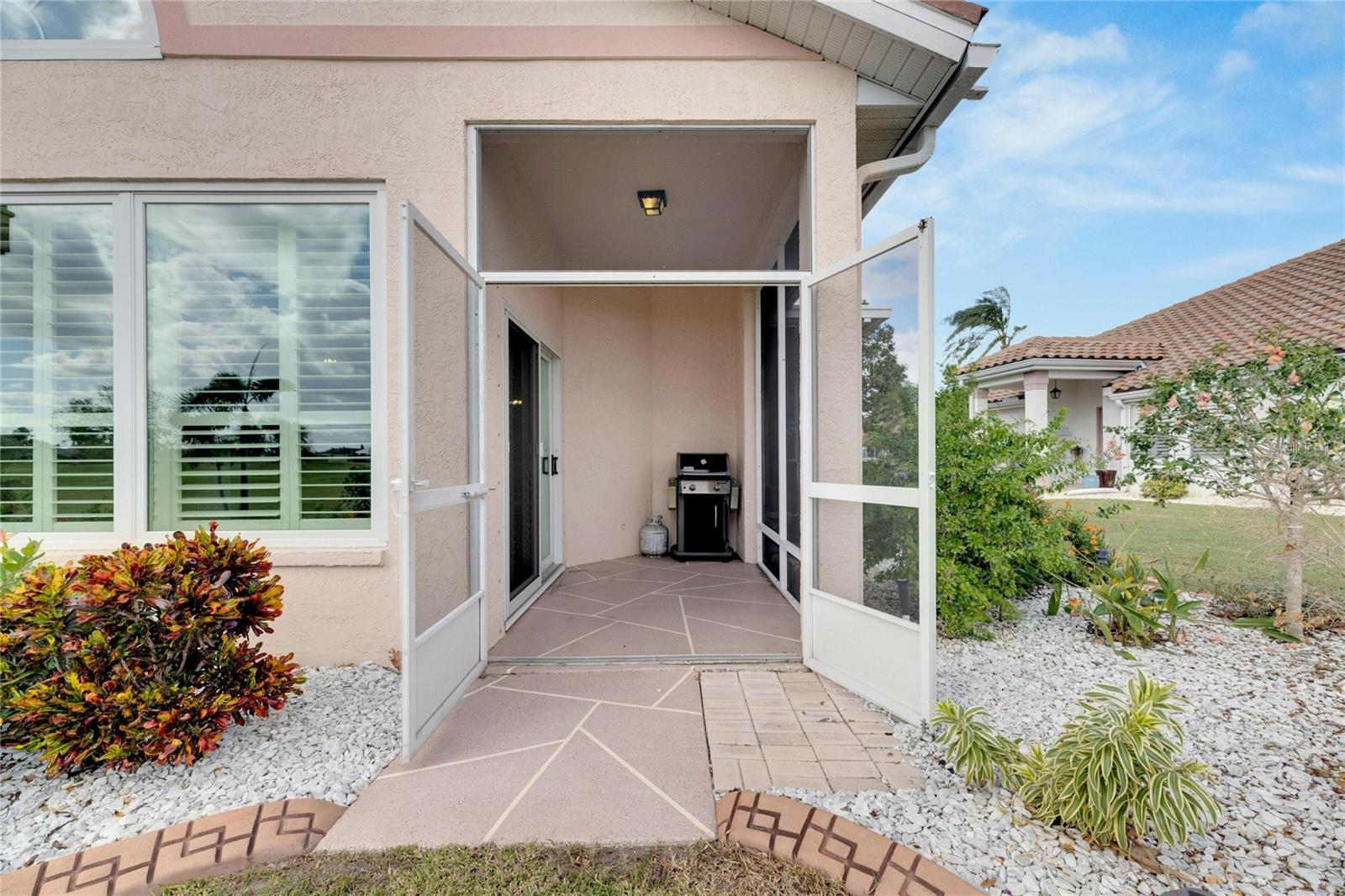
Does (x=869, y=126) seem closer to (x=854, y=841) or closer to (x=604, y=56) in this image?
(x=604, y=56)

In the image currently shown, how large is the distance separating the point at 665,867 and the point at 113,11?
16.4 feet

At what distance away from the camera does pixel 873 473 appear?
2842 millimetres

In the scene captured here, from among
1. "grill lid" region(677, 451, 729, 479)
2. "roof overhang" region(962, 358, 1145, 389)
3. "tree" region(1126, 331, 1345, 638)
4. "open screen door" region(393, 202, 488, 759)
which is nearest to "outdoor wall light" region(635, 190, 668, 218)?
"open screen door" region(393, 202, 488, 759)

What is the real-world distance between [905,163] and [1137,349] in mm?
10939

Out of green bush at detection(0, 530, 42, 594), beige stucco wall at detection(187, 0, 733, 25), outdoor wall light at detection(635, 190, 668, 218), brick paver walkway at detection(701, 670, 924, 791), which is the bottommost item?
brick paver walkway at detection(701, 670, 924, 791)

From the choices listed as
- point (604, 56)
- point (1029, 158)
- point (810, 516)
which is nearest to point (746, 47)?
point (604, 56)

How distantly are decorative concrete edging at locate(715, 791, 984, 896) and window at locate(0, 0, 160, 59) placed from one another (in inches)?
187

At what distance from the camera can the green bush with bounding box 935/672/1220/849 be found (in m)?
1.62

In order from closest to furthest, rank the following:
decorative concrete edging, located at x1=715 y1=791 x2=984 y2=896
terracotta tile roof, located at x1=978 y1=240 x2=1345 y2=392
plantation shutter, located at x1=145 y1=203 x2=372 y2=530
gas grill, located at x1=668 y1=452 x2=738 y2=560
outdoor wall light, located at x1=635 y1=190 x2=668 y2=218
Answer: decorative concrete edging, located at x1=715 y1=791 x2=984 y2=896, plantation shutter, located at x1=145 y1=203 x2=372 y2=530, outdoor wall light, located at x1=635 y1=190 x2=668 y2=218, gas grill, located at x1=668 y1=452 x2=738 y2=560, terracotta tile roof, located at x1=978 y1=240 x2=1345 y2=392

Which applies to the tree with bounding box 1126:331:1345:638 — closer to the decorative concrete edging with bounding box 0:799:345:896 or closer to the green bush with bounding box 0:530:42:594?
the decorative concrete edging with bounding box 0:799:345:896

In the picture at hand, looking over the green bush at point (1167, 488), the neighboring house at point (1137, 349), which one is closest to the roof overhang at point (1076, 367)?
the neighboring house at point (1137, 349)

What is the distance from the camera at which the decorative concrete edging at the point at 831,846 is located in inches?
61.2

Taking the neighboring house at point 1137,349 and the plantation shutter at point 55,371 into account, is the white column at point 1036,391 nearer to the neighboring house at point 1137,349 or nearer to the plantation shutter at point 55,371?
the neighboring house at point 1137,349

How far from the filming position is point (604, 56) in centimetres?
317
